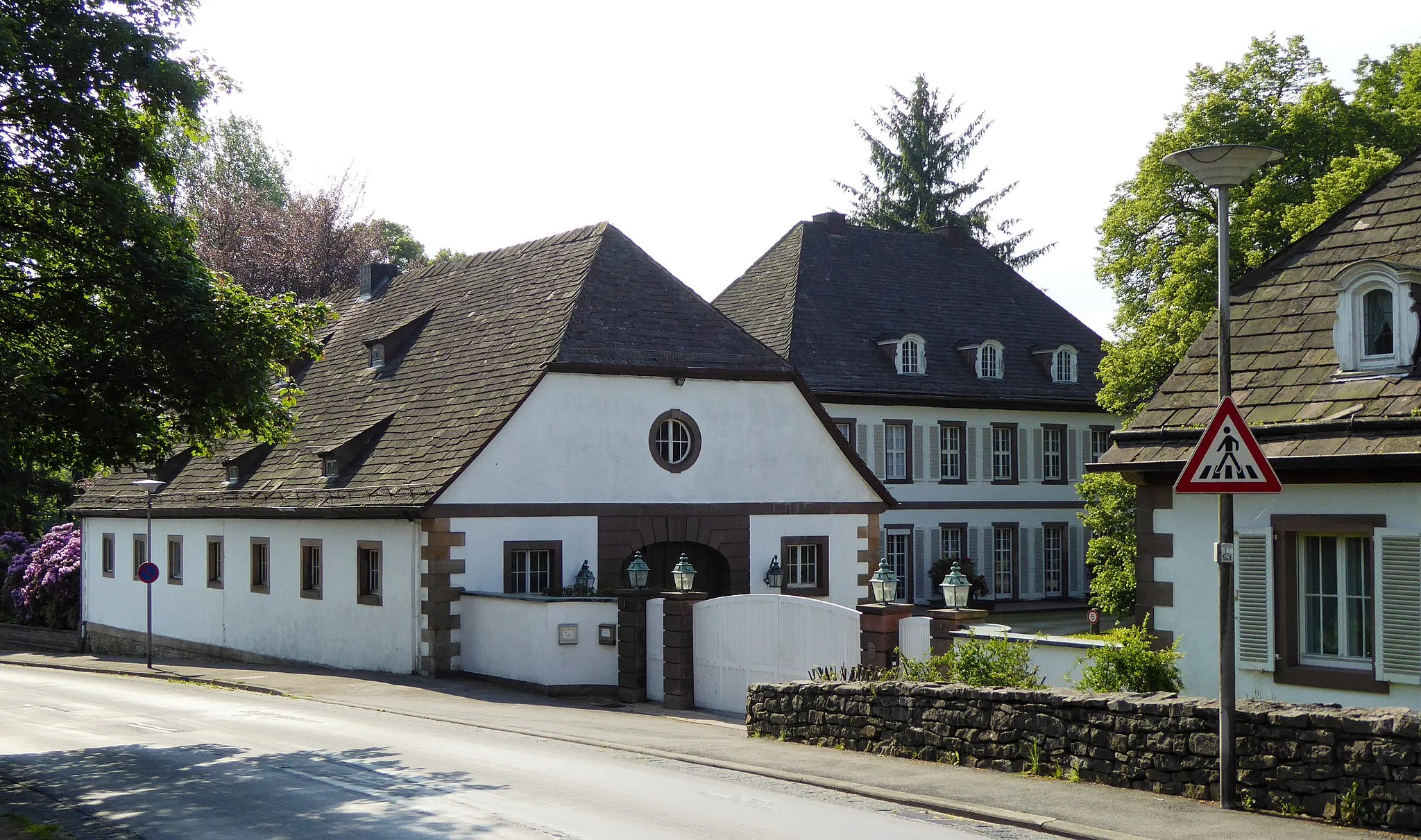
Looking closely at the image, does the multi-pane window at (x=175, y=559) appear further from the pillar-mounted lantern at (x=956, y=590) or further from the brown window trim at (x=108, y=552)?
the pillar-mounted lantern at (x=956, y=590)

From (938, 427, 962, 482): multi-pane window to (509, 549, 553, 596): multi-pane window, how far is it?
1940 centimetres

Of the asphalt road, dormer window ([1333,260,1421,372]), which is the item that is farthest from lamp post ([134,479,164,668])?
dormer window ([1333,260,1421,372])

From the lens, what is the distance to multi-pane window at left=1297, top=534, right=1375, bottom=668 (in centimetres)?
1373

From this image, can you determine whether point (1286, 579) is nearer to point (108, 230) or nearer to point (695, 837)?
point (695, 837)

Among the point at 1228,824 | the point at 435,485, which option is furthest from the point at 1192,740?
the point at 435,485

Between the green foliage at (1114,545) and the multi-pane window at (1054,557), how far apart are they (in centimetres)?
1490

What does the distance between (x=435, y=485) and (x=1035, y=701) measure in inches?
580

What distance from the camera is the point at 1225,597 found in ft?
36.4

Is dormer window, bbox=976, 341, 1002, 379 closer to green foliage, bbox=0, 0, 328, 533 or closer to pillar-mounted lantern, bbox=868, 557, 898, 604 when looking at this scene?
pillar-mounted lantern, bbox=868, 557, 898, 604

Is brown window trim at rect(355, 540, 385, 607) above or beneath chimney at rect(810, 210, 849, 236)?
beneath

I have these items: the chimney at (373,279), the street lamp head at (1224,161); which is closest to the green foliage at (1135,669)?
the street lamp head at (1224,161)

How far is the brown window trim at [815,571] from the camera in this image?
2959cm

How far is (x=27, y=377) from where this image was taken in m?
15.7

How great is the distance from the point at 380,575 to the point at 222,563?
25.9 ft
